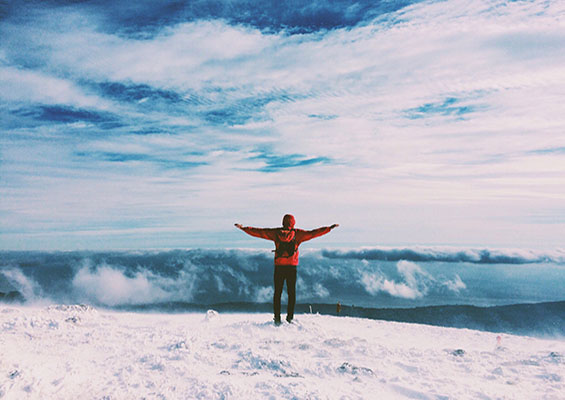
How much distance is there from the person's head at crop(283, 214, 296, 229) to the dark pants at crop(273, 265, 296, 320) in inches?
40.8

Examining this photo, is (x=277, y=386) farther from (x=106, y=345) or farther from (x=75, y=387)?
(x=106, y=345)

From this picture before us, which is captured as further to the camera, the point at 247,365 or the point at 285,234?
the point at 285,234

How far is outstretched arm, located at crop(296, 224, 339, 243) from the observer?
1031 cm

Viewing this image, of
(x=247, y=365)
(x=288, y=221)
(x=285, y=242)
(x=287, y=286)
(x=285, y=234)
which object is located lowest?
(x=247, y=365)

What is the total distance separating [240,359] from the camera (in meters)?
7.37

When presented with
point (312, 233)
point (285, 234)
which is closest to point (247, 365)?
point (285, 234)

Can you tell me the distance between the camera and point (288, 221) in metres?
10.4

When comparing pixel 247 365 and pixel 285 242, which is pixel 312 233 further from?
pixel 247 365

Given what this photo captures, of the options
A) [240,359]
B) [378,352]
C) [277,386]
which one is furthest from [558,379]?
[240,359]

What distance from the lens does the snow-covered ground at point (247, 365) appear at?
232 inches

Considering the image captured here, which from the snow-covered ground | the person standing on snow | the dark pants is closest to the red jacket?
the person standing on snow

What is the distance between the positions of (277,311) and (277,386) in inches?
185

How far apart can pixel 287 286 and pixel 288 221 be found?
1696mm

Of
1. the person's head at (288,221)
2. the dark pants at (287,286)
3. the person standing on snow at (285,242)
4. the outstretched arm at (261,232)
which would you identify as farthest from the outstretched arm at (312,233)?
the dark pants at (287,286)
